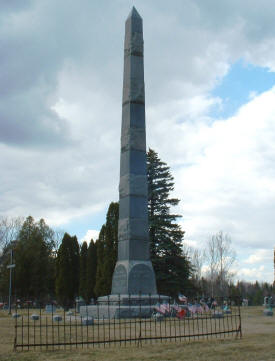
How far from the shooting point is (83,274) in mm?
35062

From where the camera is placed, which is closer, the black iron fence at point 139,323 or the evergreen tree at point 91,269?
the black iron fence at point 139,323

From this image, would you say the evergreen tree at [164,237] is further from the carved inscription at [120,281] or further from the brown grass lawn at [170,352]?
the brown grass lawn at [170,352]

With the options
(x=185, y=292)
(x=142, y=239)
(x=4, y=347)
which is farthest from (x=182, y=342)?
(x=185, y=292)

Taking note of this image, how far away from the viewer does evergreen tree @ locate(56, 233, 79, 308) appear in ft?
118

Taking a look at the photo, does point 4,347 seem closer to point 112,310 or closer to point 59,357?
point 59,357

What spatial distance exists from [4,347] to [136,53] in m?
13.5

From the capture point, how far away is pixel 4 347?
8414 millimetres

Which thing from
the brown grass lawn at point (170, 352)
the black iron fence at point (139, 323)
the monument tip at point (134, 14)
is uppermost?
the monument tip at point (134, 14)

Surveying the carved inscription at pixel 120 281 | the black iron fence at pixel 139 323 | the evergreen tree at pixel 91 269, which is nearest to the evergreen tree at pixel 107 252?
the evergreen tree at pixel 91 269

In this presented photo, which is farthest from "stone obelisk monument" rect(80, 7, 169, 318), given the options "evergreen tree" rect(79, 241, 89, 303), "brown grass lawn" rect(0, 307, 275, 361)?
"evergreen tree" rect(79, 241, 89, 303)

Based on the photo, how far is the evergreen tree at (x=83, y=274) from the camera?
33.5m

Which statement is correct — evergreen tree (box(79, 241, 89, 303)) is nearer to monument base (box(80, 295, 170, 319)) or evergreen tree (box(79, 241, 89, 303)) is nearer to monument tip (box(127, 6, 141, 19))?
monument base (box(80, 295, 170, 319))

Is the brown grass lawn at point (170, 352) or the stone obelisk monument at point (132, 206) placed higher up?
Result: the stone obelisk monument at point (132, 206)

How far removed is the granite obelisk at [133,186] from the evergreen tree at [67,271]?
20659mm
